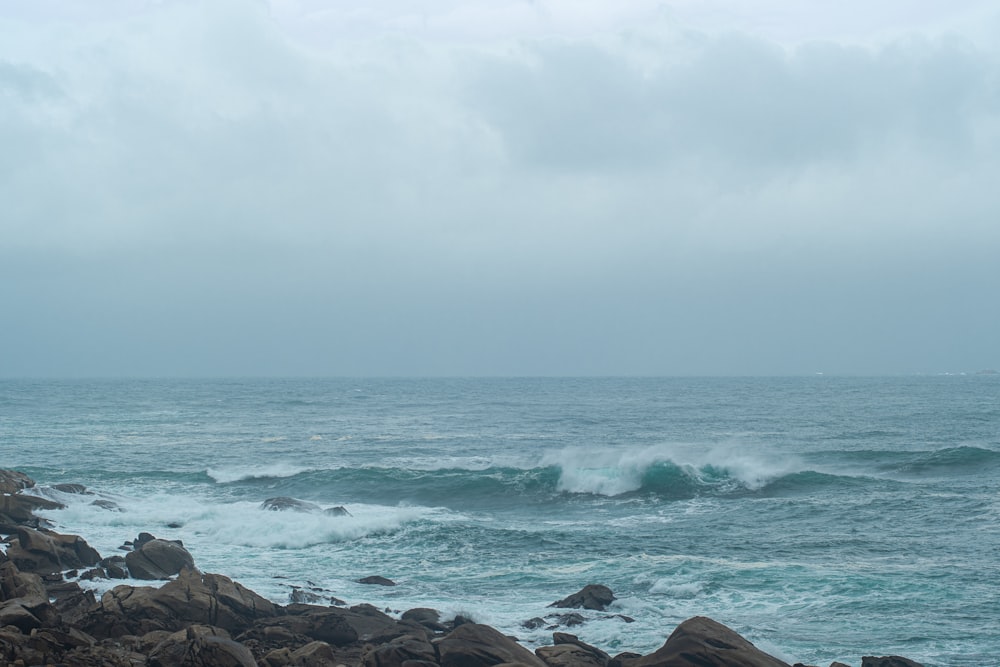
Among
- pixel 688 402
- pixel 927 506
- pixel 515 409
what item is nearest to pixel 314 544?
pixel 927 506

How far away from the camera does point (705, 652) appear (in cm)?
1362

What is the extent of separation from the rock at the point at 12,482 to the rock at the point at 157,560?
41.6ft

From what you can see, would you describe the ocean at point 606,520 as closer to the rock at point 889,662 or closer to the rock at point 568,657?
the rock at point 889,662

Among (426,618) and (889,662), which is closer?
(889,662)

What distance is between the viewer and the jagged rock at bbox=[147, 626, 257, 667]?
13.5 meters

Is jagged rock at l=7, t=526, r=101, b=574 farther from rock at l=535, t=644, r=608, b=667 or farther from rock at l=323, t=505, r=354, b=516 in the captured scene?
rock at l=535, t=644, r=608, b=667

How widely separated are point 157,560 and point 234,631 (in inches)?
219

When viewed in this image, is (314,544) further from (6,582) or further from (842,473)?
(842,473)

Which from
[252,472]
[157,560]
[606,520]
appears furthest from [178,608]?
[252,472]

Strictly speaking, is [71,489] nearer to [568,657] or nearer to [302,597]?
[302,597]

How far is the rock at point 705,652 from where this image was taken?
44.4ft

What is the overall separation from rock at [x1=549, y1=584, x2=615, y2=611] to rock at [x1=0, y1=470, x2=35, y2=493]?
73.5ft

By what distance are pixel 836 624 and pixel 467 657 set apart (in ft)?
27.6

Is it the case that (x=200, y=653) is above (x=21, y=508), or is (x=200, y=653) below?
above
